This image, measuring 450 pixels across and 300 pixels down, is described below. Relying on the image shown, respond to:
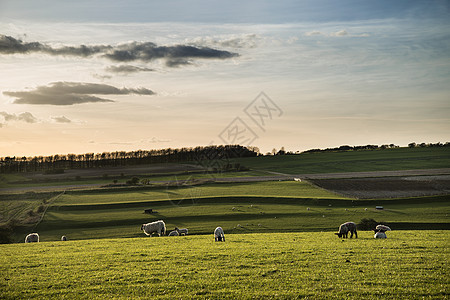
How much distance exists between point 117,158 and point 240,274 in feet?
551

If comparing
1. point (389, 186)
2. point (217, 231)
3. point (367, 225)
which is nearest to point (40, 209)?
point (217, 231)

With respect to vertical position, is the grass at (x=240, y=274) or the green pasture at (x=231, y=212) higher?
the grass at (x=240, y=274)

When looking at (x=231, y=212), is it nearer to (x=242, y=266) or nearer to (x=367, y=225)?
(x=367, y=225)

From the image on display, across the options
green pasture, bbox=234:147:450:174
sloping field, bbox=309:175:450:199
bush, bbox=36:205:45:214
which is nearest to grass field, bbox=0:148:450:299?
bush, bbox=36:205:45:214

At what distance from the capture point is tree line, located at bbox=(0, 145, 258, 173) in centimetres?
16159

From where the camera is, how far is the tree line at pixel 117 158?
530ft

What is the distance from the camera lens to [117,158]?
565 feet

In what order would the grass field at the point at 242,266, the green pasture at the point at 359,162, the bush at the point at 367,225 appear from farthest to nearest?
the green pasture at the point at 359,162, the bush at the point at 367,225, the grass field at the point at 242,266

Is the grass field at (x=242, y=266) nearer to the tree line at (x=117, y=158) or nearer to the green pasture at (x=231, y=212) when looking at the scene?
the green pasture at (x=231, y=212)

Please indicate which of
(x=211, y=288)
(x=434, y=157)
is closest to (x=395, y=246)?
(x=211, y=288)

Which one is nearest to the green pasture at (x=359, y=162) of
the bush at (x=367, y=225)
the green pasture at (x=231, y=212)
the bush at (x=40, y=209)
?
the green pasture at (x=231, y=212)

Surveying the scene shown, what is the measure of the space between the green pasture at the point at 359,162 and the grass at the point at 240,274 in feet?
315

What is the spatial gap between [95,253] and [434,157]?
140904 millimetres

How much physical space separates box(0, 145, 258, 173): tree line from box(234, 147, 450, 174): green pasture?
59.9 feet
